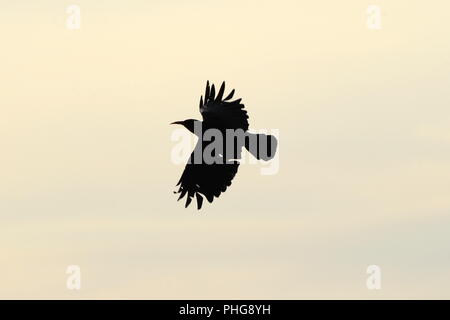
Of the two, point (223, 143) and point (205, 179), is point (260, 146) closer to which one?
point (223, 143)

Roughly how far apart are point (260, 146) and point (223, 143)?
3.41 ft

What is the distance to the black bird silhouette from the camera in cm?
2400

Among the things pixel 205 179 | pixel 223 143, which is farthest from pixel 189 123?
pixel 205 179

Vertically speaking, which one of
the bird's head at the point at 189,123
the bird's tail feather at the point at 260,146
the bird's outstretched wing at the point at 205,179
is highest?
the bird's head at the point at 189,123

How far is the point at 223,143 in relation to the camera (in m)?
24.5

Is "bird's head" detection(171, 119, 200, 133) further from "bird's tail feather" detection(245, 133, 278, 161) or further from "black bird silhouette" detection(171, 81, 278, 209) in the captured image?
"bird's tail feather" detection(245, 133, 278, 161)

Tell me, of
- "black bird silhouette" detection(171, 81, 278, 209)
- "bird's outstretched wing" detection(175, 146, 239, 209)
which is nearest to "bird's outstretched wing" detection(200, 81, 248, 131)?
"black bird silhouette" detection(171, 81, 278, 209)

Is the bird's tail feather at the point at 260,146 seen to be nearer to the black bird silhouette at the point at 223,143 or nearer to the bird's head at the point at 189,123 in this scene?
the black bird silhouette at the point at 223,143

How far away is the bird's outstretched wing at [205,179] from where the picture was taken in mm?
25125

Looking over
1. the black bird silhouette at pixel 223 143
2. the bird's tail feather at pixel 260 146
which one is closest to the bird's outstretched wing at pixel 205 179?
the black bird silhouette at pixel 223 143
